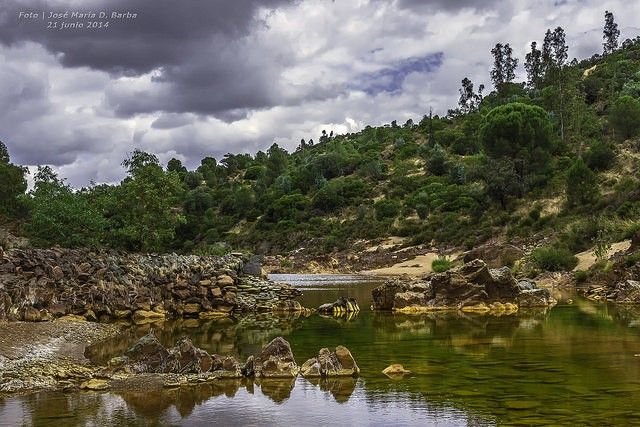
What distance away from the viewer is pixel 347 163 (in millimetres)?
126438

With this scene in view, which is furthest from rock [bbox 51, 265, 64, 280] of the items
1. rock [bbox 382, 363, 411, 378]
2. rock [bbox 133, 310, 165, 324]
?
rock [bbox 382, 363, 411, 378]

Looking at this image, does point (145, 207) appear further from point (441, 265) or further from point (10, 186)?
point (10, 186)

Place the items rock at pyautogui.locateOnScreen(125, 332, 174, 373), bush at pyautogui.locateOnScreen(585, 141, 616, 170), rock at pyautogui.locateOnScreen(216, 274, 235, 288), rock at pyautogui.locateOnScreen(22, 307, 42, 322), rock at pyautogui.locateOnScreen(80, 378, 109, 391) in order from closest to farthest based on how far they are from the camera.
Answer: rock at pyautogui.locateOnScreen(80, 378, 109, 391) → rock at pyautogui.locateOnScreen(125, 332, 174, 373) → rock at pyautogui.locateOnScreen(22, 307, 42, 322) → rock at pyautogui.locateOnScreen(216, 274, 235, 288) → bush at pyautogui.locateOnScreen(585, 141, 616, 170)

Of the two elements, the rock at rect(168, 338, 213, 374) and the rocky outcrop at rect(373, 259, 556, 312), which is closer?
the rock at rect(168, 338, 213, 374)

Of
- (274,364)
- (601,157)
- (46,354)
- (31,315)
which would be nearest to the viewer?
(274,364)

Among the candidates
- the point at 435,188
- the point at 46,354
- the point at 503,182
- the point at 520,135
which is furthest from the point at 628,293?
the point at 435,188

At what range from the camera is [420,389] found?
1642 cm


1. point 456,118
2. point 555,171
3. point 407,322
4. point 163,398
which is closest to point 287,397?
point 163,398

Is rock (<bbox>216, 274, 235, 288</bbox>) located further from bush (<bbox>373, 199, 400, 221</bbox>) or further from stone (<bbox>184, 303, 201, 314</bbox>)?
bush (<bbox>373, 199, 400, 221</bbox>)

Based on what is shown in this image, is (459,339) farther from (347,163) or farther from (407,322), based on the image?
(347,163)

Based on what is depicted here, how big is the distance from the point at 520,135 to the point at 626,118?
1709cm

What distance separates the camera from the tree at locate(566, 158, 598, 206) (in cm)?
6500

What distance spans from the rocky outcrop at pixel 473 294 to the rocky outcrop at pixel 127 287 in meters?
6.49

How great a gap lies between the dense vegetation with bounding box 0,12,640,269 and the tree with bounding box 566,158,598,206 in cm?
11
